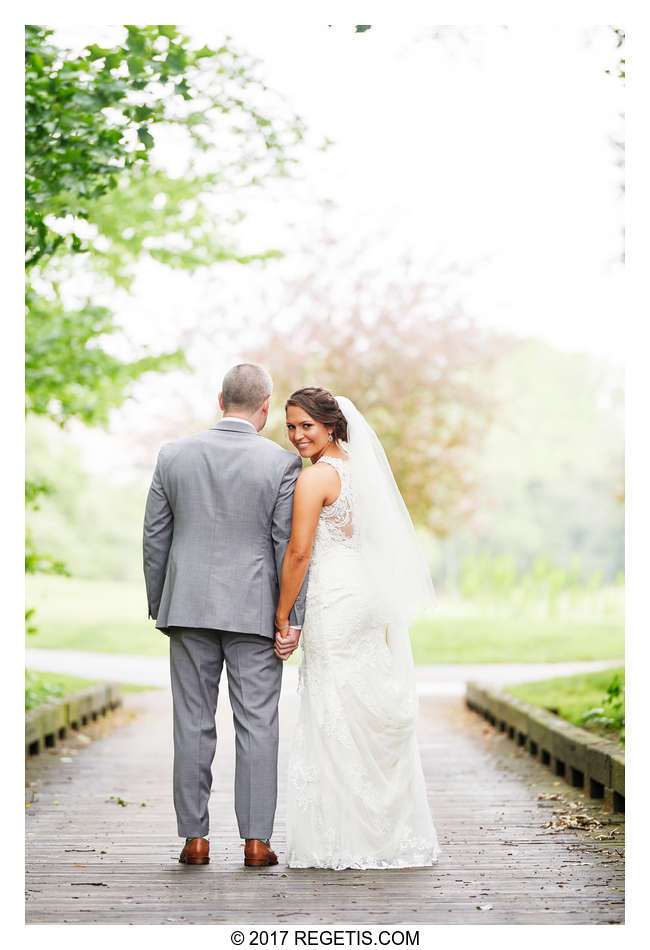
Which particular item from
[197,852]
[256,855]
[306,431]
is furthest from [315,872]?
[306,431]

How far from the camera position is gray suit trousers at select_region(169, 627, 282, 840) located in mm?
4402

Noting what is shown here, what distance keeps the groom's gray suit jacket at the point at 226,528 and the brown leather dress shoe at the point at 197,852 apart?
0.84 m

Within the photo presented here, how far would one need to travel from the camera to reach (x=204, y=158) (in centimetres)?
1065

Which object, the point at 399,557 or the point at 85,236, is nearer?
the point at 399,557

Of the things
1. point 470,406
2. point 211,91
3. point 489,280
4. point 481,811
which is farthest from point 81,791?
point 489,280

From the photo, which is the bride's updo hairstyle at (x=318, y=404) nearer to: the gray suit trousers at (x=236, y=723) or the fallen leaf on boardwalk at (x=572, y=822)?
the gray suit trousers at (x=236, y=723)

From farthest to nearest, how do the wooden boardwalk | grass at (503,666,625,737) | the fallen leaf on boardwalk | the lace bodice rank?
1. grass at (503,666,625,737)
2. the fallen leaf on boardwalk
3. the lace bodice
4. the wooden boardwalk

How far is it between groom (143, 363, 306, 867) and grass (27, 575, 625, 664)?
10480 millimetres

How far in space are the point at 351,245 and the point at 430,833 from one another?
→ 54.8 feet

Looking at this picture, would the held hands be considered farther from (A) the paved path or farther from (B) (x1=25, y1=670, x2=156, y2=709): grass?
(A) the paved path

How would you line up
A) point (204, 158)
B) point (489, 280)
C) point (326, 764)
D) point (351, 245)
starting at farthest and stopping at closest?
point (489, 280), point (351, 245), point (204, 158), point (326, 764)

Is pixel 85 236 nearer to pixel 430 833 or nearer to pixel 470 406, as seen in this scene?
pixel 430 833

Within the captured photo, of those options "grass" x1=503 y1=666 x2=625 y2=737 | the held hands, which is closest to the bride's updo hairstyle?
the held hands

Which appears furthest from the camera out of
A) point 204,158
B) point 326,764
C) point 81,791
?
point 204,158
